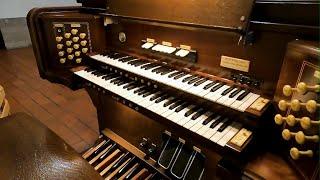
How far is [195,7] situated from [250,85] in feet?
1.95

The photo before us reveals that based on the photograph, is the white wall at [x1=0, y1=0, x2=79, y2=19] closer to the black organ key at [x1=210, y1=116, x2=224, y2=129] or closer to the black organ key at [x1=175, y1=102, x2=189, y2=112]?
the black organ key at [x1=175, y1=102, x2=189, y2=112]

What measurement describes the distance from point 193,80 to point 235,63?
0.94 ft

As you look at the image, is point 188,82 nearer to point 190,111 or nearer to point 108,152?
point 190,111

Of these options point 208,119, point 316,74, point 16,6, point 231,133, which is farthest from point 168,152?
point 16,6

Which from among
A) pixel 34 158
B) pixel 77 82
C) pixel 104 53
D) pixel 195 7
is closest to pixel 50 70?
pixel 77 82

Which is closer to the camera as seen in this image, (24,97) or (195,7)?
(195,7)

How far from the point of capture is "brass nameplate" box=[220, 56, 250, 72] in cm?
131

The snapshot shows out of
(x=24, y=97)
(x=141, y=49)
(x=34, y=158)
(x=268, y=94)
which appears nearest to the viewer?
(x=34, y=158)

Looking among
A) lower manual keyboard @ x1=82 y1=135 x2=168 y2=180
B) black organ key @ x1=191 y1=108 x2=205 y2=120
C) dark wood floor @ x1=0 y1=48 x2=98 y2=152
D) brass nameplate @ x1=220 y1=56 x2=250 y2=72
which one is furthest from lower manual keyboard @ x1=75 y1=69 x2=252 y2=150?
dark wood floor @ x1=0 y1=48 x2=98 y2=152

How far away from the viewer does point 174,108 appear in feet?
4.60

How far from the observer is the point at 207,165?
4.94 ft

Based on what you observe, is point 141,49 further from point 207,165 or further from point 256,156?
point 256,156

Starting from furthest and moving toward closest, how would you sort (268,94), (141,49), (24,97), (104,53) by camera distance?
(24,97) → (104,53) → (141,49) → (268,94)

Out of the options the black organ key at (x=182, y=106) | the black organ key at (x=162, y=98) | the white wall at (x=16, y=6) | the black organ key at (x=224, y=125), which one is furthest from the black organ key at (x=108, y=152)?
the white wall at (x=16, y=6)
